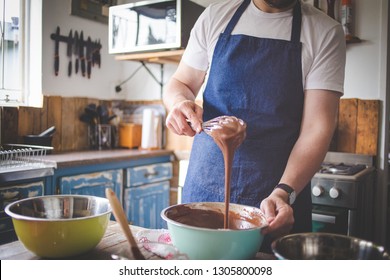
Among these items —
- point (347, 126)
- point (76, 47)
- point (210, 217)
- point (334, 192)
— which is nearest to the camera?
point (210, 217)

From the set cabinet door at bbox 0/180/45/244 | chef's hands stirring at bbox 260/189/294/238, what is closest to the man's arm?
chef's hands stirring at bbox 260/189/294/238

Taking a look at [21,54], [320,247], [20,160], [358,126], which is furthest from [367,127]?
[21,54]

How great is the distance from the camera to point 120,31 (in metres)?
2.86

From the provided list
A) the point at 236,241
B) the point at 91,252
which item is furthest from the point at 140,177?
the point at 236,241

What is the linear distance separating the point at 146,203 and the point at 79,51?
1250 millimetres

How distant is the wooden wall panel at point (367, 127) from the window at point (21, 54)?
212 cm

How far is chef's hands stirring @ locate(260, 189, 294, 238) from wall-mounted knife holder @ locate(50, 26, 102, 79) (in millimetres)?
2333

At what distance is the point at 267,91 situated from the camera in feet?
4.40

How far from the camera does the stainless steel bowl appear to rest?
0.74m

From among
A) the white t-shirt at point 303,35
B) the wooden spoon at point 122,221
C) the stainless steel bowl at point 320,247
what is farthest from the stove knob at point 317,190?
the wooden spoon at point 122,221

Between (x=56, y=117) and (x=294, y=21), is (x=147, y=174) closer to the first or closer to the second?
(x=56, y=117)

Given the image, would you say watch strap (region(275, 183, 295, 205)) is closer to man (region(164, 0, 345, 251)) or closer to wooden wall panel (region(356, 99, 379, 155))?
man (region(164, 0, 345, 251))

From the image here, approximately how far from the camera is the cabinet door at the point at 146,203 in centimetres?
279
